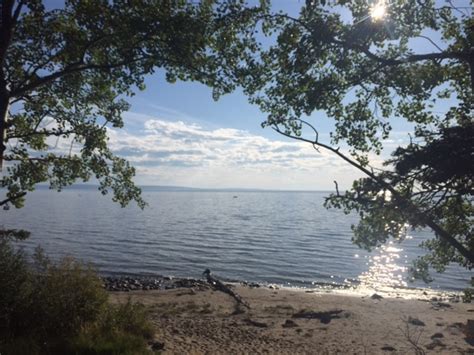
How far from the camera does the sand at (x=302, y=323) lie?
50.3 ft

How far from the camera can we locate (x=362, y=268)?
42500 mm

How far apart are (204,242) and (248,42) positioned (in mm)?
48445

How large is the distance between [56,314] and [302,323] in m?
13.4

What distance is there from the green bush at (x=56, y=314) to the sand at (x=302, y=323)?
2.06m

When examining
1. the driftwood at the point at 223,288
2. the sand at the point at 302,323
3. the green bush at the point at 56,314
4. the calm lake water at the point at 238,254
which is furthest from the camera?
the calm lake water at the point at 238,254

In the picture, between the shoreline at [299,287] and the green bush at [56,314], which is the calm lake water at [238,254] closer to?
the shoreline at [299,287]

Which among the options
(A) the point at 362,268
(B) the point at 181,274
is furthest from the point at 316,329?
(A) the point at 362,268

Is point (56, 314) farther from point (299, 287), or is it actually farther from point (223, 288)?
point (299, 287)

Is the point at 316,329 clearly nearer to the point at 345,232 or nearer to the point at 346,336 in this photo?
the point at 346,336

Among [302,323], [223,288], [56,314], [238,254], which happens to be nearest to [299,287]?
[223,288]

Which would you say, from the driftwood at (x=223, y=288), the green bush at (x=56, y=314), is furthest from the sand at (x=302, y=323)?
the green bush at (x=56, y=314)

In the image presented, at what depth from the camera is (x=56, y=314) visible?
37.6 feet

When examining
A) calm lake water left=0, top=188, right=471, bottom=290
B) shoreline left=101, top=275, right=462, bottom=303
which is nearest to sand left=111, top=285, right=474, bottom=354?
shoreline left=101, top=275, right=462, bottom=303

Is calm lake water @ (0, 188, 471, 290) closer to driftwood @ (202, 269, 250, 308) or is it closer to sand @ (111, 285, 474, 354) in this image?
driftwood @ (202, 269, 250, 308)
